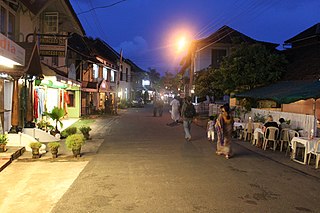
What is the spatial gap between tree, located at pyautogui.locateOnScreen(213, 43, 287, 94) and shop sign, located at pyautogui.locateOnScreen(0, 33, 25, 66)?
13.9m

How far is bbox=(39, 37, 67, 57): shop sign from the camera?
13281 millimetres

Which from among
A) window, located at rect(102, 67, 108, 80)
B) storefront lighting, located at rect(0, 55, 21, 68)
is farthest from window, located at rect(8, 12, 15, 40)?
window, located at rect(102, 67, 108, 80)

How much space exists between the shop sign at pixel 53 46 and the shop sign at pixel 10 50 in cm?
417

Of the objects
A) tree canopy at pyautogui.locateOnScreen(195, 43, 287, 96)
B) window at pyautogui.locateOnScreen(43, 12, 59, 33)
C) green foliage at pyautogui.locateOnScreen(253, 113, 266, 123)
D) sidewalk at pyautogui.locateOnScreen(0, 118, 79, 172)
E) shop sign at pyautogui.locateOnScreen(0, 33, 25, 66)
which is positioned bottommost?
sidewalk at pyautogui.locateOnScreen(0, 118, 79, 172)

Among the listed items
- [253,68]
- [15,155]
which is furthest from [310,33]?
[15,155]

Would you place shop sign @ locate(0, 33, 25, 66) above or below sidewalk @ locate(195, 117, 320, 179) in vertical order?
above

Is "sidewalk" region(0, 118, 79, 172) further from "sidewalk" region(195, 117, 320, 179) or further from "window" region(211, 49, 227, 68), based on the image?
"window" region(211, 49, 227, 68)

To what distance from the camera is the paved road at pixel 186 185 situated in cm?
534

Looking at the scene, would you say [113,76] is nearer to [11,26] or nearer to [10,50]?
[11,26]

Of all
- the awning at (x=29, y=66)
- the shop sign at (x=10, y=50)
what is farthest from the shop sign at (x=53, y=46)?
the shop sign at (x=10, y=50)

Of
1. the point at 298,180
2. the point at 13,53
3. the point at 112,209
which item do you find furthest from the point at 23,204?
the point at 298,180

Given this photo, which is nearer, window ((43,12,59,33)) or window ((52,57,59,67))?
window ((43,12,59,33))

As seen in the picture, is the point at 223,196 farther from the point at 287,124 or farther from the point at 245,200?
the point at 287,124

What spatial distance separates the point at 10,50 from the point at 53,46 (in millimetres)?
5932
